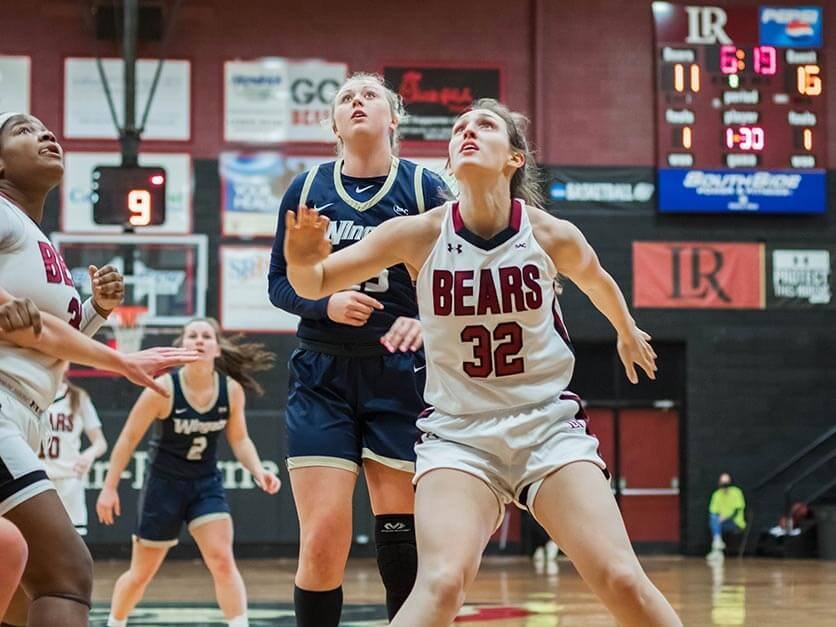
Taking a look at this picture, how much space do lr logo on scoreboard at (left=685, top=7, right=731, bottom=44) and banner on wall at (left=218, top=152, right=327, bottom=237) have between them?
5116mm

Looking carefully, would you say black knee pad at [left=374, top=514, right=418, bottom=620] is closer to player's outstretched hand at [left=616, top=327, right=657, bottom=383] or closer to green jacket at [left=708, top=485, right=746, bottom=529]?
player's outstretched hand at [left=616, top=327, right=657, bottom=383]

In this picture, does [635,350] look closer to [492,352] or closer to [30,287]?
[492,352]

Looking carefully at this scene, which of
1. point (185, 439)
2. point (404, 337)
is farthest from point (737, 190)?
point (404, 337)

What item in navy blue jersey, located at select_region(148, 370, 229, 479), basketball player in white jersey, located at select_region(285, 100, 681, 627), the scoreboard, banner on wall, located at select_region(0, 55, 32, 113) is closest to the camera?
basketball player in white jersey, located at select_region(285, 100, 681, 627)

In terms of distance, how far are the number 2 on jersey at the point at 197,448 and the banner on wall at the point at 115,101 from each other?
994 centimetres

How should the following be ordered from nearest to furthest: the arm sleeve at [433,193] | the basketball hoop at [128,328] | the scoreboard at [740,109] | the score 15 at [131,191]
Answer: the arm sleeve at [433,193] → the score 15 at [131,191] → the basketball hoop at [128,328] → the scoreboard at [740,109]

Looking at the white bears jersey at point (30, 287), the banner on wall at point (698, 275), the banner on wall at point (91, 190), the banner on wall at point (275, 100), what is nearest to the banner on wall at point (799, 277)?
the banner on wall at point (698, 275)

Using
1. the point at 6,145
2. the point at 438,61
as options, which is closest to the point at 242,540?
the point at 438,61

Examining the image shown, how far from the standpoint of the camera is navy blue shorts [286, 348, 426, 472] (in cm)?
427

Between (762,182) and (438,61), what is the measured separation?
458 cm

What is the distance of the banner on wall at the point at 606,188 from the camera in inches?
667

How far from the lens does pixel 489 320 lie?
12.1 feet

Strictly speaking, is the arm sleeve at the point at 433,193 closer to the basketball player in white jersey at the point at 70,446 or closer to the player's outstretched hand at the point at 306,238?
the player's outstretched hand at the point at 306,238

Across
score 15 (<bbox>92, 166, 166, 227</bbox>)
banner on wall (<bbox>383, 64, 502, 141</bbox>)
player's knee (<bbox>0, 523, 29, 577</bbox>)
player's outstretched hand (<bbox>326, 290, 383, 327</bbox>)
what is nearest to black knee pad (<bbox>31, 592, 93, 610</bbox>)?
player's knee (<bbox>0, 523, 29, 577</bbox>)
